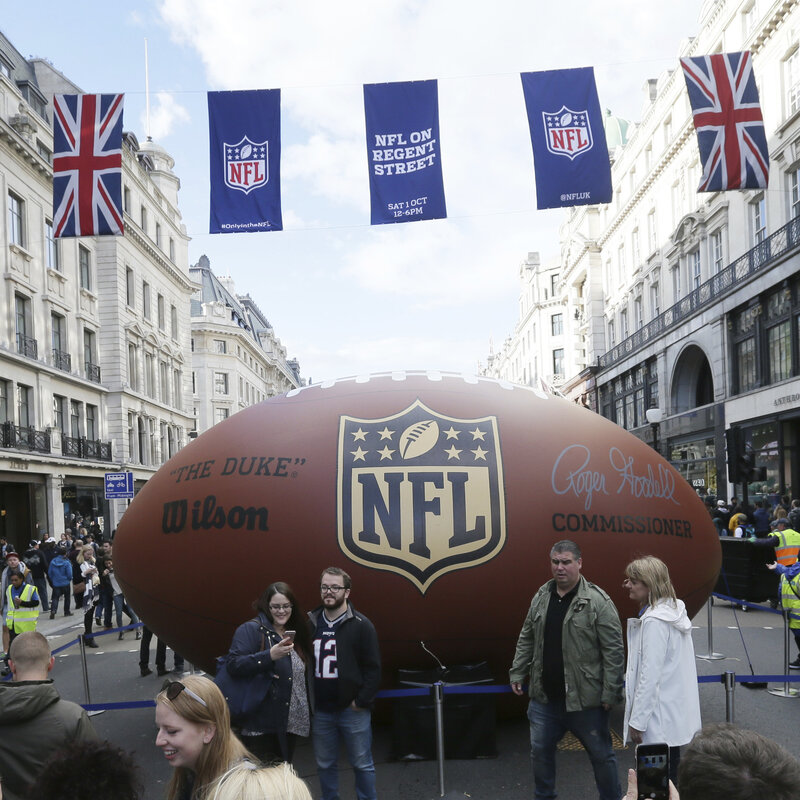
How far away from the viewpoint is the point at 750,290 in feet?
93.4

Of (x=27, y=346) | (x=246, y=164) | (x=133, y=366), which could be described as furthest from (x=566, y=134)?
(x=133, y=366)

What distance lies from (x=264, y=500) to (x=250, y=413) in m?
1.19

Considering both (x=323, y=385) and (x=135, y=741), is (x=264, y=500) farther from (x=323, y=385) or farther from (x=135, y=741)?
(x=135, y=741)

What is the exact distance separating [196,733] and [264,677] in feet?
7.42

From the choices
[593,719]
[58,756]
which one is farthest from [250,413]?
[58,756]

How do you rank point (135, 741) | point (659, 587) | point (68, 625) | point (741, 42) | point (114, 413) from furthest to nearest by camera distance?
1. point (114, 413)
2. point (741, 42)
3. point (68, 625)
4. point (135, 741)
5. point (659, 587)

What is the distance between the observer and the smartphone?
2.21 meters

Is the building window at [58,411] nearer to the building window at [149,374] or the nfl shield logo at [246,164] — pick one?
the building window at [149,374]

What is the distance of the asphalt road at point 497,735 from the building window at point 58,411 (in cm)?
2436

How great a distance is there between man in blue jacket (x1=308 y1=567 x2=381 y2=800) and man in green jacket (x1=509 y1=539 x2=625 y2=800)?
101 centimetres

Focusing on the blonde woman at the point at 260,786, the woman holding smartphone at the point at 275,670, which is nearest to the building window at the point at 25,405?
the woman holding smartphone at the point at 275,670

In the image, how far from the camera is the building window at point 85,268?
37.9m

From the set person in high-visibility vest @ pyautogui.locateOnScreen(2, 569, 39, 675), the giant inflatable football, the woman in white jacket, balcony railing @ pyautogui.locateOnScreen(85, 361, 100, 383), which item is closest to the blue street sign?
person in high-visibility vest @ pyautogui.locateOnScreen(2, 569, 39, 675)

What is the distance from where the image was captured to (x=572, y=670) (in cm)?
491
